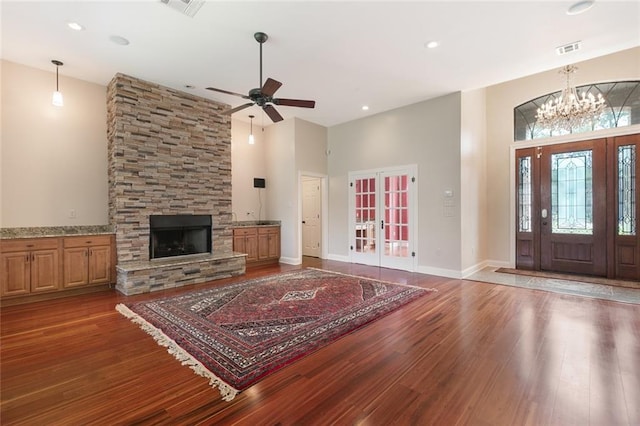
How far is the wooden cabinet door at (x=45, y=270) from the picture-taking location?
12.7ft

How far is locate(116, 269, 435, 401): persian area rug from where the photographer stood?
2.30 metres

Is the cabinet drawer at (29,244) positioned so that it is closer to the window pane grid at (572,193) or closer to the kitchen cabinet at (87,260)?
the kitchen cabinet at (87,260)

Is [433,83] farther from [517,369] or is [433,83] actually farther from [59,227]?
[59,227]

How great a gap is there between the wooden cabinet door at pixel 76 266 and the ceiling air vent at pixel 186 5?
3.60 meters

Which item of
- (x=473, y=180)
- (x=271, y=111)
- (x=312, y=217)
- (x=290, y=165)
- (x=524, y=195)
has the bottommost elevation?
(x=312, y=217)

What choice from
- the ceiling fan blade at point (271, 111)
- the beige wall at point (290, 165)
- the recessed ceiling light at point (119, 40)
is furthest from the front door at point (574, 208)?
the recessed ceiling light at point (119, 40)

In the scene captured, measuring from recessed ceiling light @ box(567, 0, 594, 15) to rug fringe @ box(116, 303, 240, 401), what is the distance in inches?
185

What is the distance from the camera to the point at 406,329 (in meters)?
2.97

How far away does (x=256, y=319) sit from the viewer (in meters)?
3.21

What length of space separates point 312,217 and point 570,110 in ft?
18.6

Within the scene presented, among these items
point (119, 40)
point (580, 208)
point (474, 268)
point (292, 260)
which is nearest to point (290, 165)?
point (292, 260)

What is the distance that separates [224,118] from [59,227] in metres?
3.33

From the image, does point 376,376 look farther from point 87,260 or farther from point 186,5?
point 87,260

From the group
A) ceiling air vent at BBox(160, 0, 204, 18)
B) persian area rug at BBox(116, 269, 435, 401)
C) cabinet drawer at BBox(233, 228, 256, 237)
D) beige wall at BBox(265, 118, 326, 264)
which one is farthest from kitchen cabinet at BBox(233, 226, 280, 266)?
ceiling air vent at BBox(160, 0, 204, 18)
